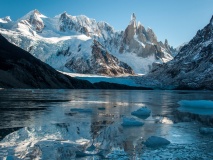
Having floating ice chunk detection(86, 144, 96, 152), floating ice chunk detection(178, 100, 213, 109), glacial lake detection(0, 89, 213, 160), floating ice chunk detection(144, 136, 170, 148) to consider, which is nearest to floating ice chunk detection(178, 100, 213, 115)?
floating ice chunk detection(178, 100, 213, 109)

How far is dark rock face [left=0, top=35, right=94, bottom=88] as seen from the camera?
494 ft

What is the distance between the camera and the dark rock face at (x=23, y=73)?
151 meters

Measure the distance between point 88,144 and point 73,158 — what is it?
3.86 m

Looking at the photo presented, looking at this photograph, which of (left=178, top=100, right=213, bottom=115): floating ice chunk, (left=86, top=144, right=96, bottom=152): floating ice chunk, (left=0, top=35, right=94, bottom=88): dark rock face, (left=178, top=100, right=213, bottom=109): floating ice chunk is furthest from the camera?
(left=0, top=35, right=94, bottom=88): dark rock face

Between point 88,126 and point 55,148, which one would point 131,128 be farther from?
point 55,148

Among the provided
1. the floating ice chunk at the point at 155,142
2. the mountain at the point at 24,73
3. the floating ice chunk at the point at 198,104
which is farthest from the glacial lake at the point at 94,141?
the mountain at the point at 24,73

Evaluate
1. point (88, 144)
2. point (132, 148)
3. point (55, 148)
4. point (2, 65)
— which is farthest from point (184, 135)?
point (2, 65)

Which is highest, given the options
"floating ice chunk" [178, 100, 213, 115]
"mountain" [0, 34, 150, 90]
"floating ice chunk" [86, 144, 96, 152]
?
"mountain" [0, 34, 150, 90]

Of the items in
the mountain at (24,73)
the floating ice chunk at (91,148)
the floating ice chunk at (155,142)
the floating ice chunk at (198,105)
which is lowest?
the floating ice chunk at (91,148)

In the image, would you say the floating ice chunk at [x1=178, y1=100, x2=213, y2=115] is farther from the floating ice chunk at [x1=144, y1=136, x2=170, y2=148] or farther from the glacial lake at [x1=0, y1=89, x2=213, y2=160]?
→ the floating ice chunk at [x1=144, y1=136, x2=170, y2=148]

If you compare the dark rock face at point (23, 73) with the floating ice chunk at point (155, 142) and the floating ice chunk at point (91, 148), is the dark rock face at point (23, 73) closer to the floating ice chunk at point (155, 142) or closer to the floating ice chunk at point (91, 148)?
the floating ice chunk at point (91, 148)

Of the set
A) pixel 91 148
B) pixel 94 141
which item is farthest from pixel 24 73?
pixel 91 148

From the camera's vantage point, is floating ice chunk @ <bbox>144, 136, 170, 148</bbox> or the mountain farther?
the mountain

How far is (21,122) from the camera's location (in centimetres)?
3042
